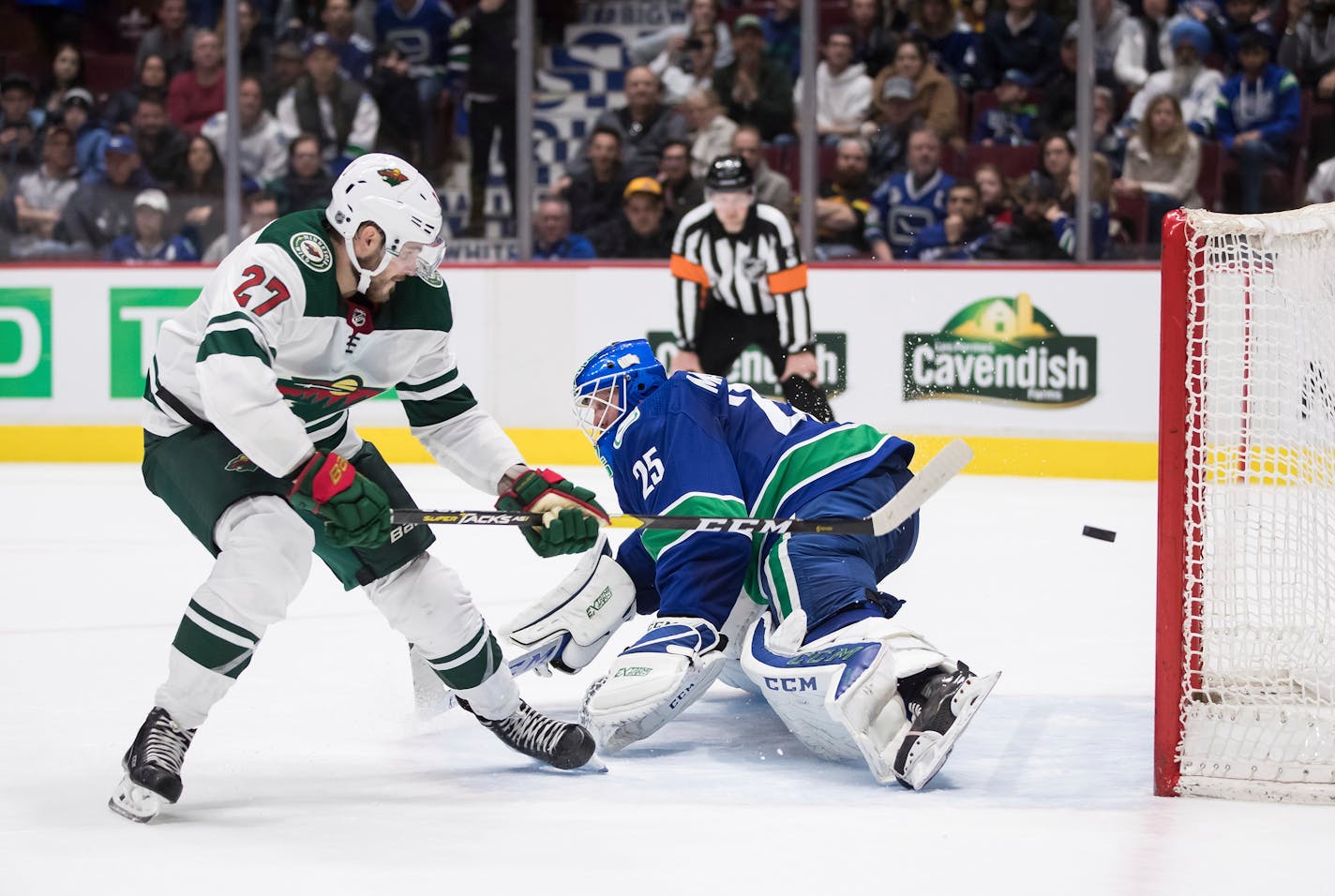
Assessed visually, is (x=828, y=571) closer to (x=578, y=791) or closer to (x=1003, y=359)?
(x=578, y=791)

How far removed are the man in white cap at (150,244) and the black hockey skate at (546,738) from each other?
521cm

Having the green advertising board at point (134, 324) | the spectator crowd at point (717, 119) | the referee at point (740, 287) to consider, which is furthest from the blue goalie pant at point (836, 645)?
Result: the green advertising board at point (134, 324)

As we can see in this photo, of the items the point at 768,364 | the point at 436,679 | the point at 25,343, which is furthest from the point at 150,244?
the point at 436,679

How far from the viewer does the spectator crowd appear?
7.05 metres

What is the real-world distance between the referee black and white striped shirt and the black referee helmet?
15 cm

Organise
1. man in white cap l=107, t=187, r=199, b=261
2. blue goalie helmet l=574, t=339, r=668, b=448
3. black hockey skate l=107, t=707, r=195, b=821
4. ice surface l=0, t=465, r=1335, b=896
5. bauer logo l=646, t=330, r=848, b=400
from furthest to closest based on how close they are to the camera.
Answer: man in white cap l=107, t=187, r=199, b=261
bauer logo l=646, t=330, r=848, b=400
blue goalie helmet l=574, t=339, r=668, b=448
black hockey skate l=107, t=707, r=195, b=821
ice surface l=0, t=465, r=1335, b=896

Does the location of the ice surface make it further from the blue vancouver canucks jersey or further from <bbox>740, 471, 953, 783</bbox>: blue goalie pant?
the blue vancouver canucks jersey

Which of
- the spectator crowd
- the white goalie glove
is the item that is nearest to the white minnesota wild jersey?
the white goalie glove

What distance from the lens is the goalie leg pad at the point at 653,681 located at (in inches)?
117

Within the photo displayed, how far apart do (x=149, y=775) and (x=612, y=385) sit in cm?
108

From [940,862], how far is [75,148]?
21.5ft

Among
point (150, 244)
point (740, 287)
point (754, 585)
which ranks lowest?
point (754, 585)

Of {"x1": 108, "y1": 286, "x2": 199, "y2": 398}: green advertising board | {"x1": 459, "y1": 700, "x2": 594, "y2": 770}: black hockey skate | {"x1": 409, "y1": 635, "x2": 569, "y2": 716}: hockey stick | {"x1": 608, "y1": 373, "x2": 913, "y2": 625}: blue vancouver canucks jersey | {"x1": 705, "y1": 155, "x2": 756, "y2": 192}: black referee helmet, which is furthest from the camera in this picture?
{"x1": 108, "y1": 286, "x2": 199, "y2": 398}: green advertising board

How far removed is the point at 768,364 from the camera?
7.30m
